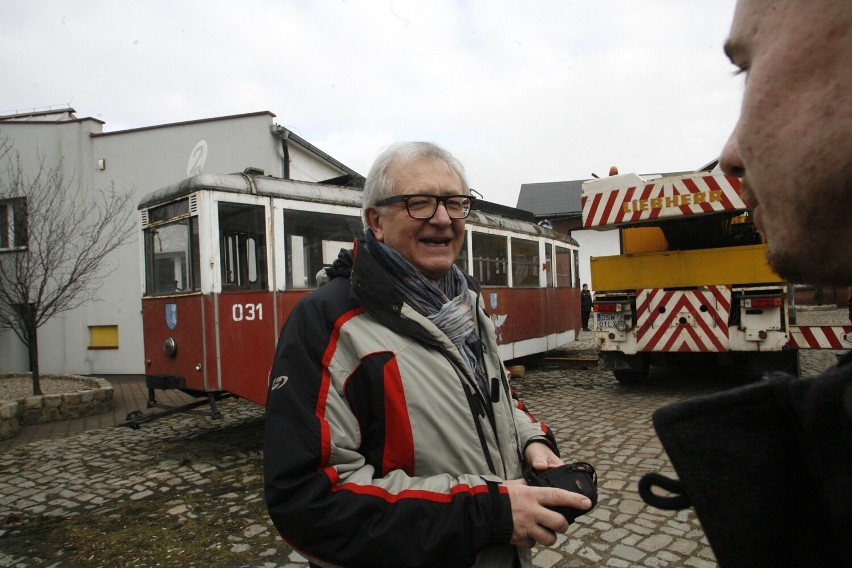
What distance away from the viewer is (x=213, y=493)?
4871mm

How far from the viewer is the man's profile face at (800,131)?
62cm

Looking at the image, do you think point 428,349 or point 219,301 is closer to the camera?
point 428,349

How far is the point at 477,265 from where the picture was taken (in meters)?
9.48

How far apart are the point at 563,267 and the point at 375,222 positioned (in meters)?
11.9

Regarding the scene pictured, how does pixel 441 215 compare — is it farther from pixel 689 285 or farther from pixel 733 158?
pixel 689 285

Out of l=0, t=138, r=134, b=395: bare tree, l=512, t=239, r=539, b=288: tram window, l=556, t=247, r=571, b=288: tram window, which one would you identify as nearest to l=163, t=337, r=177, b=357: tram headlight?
l=0, t=138, r=134, b=395: bare tree

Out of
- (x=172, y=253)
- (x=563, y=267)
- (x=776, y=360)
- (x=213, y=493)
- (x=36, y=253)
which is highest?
(x=36, y=253)

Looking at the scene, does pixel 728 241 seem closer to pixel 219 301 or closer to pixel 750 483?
pixel 219 301

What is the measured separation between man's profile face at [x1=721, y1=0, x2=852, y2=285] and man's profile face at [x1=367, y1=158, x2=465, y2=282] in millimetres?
1133

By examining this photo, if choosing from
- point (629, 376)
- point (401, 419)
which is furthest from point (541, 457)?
point (629, 376)

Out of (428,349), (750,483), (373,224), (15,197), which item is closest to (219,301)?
(373,224)

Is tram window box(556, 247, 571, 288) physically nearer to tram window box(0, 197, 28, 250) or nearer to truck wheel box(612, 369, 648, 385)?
truck wheel box(612, 369, 648, 385)

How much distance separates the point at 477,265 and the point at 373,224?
25.1 ft

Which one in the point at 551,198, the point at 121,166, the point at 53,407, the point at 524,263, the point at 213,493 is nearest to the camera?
the point at 213,493
